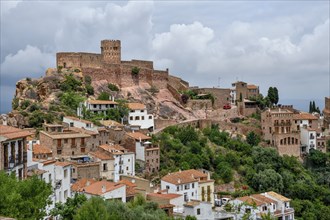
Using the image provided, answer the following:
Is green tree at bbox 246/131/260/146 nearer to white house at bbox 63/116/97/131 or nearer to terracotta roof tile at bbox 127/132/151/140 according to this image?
terracotta roof tile at bbox 127/132/151/140

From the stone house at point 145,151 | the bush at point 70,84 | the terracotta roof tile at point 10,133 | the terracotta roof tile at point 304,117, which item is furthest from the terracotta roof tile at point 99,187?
the terracotta roof tile at point 304,117

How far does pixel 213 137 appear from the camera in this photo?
247ft

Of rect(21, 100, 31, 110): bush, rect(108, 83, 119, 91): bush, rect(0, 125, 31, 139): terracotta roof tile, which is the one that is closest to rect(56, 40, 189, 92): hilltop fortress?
rect(108, 83, 119, 91): bush

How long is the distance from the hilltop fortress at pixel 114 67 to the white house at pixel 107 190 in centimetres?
3982

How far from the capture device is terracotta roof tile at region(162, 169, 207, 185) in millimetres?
53972

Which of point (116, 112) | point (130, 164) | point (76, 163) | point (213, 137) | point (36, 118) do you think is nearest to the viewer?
point (76, 163)

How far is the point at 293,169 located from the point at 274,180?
30.1 feet

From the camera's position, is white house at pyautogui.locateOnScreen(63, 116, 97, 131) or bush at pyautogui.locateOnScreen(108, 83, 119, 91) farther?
bush at pyautogui.locateOnScreen(108, 83, 119, 91)

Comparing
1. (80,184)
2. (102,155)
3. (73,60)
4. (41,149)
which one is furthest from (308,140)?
(80,184)

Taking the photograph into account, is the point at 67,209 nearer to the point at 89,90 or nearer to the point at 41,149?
the point at 41,149

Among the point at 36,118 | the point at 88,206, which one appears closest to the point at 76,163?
the point at 36,118

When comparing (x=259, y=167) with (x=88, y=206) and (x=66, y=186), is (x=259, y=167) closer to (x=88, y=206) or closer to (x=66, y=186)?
(x=66, y=186)

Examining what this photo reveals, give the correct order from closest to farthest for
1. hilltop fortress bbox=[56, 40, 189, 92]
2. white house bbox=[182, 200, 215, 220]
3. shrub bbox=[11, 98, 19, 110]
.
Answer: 1. white house bbox=[182, 200, 215, 220]
2. shrub bbox=[11, 98, 19, 110]
3. hilltop fortress bbox=[56, 40, 189, 92]

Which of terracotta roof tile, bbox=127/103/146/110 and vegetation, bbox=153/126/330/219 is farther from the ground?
terracotta roof tile, bbox=127/103/146/110
